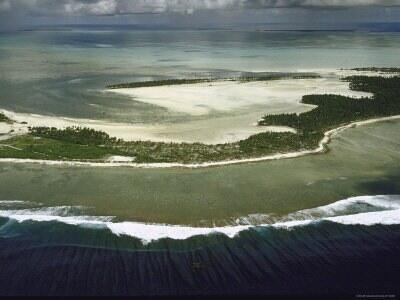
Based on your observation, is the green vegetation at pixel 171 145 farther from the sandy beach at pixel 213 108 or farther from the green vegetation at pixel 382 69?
the green vegetation at pixel 382 69

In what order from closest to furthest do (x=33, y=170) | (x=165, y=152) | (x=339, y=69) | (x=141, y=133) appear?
1. (x=33, y=170)
2. (x=165, y=152)
3. (x=141, y=133)
4. (x=339, y=69)

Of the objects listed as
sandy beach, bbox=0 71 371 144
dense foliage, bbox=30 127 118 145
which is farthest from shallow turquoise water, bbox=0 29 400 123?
dense foliage, bbox=30 127 118 145


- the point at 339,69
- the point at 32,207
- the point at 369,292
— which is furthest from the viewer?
the point at 339,69

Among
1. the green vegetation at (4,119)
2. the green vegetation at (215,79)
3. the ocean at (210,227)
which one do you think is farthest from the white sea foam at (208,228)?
the green vegetation at (215,79)

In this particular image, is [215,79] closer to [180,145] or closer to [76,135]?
[76,135]

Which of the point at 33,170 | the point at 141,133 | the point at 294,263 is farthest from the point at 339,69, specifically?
the point at 294,263

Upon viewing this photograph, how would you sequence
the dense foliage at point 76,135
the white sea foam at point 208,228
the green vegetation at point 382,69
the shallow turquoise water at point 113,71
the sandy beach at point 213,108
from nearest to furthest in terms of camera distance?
the white sea foam at point 208,228 < the dense foliage at point 76,135 < the sandy beach at point 213,108 < the shallow turquoise water at point 113,71 < the green vegetation at point 382,69

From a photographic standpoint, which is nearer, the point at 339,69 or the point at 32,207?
the point at 32,207

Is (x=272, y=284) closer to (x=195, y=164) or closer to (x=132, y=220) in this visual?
(x=132, y=220)
